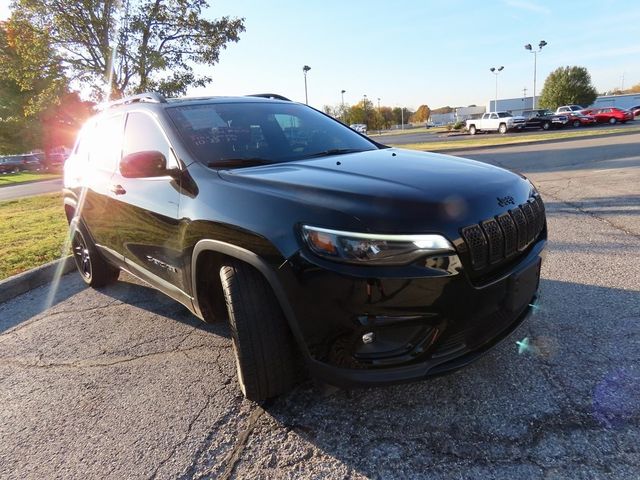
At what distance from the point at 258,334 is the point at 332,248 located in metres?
0.63

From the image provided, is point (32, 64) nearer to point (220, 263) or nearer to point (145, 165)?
point (145, 165)

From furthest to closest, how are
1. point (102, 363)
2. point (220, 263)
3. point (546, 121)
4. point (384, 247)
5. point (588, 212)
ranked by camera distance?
point (546, 121), point (588, 212), point (102, 363), point (220, 263), point (384, 247)

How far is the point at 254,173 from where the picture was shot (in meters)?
2.54

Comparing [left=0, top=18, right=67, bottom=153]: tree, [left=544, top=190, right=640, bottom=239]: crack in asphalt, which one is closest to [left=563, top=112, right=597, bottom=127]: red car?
[left=544, top=190, right=640, bottom=239]: crack in asphalt

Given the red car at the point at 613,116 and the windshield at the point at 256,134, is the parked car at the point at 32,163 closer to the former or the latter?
the windshield at the point at 256,134

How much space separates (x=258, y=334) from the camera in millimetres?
2252

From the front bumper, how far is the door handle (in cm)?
197

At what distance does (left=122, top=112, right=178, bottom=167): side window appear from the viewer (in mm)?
2980

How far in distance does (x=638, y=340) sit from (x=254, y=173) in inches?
102

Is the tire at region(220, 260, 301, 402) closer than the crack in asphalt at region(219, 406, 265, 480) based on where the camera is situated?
No

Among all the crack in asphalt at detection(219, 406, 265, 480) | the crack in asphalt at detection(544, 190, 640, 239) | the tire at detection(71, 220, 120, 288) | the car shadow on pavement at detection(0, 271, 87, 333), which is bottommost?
the car shadow on pavement at detection(0, 271, 87, 333)

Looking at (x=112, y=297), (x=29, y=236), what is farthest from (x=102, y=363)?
(x=29, y=236)

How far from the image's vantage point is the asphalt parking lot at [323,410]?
2023 millimetres

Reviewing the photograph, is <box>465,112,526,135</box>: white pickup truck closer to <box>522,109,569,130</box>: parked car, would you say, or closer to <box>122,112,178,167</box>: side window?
<box>522,109,569,130</box>: parked car
